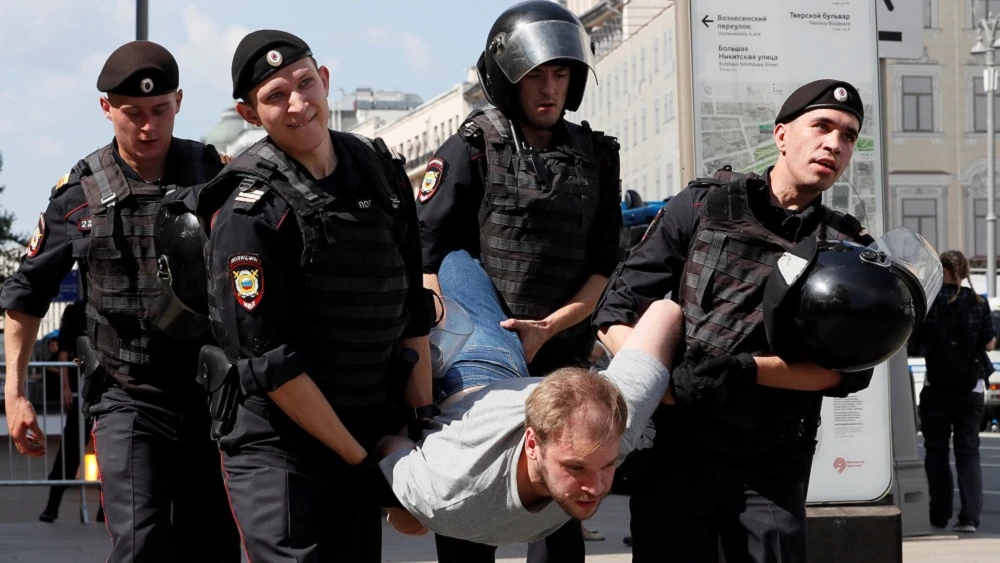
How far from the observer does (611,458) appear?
12.6ft

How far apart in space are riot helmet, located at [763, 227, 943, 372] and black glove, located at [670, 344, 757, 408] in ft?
0.34

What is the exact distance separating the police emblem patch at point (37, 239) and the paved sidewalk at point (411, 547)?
394cm

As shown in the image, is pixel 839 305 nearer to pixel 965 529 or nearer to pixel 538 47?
pixel 538 47

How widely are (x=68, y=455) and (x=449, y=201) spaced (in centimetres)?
797

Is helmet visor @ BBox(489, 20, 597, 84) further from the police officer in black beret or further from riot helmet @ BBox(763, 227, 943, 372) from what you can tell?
riot helmet @ BBox(763, 227, 943, 372)

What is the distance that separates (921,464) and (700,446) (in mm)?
5986

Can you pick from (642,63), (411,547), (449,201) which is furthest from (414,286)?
(642,63)

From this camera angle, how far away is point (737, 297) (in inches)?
177

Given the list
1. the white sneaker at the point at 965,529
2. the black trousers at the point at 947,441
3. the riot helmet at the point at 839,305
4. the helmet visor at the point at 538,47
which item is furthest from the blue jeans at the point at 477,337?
the black trousers at the point at 947,441

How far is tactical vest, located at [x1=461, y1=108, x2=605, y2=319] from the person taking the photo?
535 centimetres

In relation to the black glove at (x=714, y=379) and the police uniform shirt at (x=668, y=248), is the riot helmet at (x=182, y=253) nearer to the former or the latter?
the police uniform shirt at (x=668, y=248)

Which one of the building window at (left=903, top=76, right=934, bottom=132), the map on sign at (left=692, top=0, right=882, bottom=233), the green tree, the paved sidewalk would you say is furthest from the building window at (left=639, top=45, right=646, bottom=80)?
the map on sign at (left=692, top=0, right=882, bottom=233)

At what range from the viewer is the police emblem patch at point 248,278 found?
411 centimetres

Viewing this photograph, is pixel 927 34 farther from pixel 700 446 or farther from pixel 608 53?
pixel 700 446
